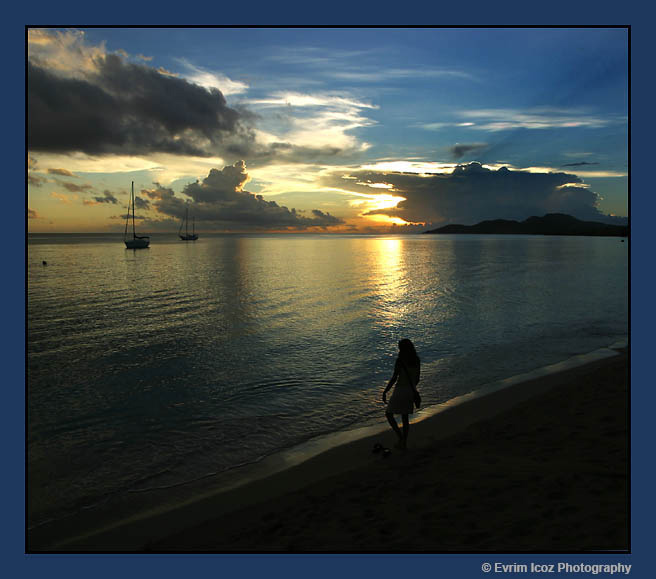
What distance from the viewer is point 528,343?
20.6 metres

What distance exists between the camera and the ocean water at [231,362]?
10031 millimetres

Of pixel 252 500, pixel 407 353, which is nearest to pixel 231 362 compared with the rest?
pixel 252 500

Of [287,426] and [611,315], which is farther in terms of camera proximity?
[611,315]

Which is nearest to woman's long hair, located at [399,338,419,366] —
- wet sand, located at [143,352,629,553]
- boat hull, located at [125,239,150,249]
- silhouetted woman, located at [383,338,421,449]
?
silhouetted woman, located at [383,338,421,449]

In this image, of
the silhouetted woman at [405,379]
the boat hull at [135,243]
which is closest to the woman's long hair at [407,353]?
the silhouetted woman at [405,379]

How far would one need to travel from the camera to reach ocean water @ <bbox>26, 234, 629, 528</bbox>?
10031mm

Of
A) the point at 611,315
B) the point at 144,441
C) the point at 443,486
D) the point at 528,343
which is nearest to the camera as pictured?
the point at 443,486

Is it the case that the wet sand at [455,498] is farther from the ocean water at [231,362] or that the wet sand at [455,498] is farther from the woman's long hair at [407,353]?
the ocean water at [231,362]

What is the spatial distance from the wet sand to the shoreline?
0.04 meters

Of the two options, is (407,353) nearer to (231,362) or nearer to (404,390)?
(404,390)

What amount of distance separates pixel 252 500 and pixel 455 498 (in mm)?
3657
